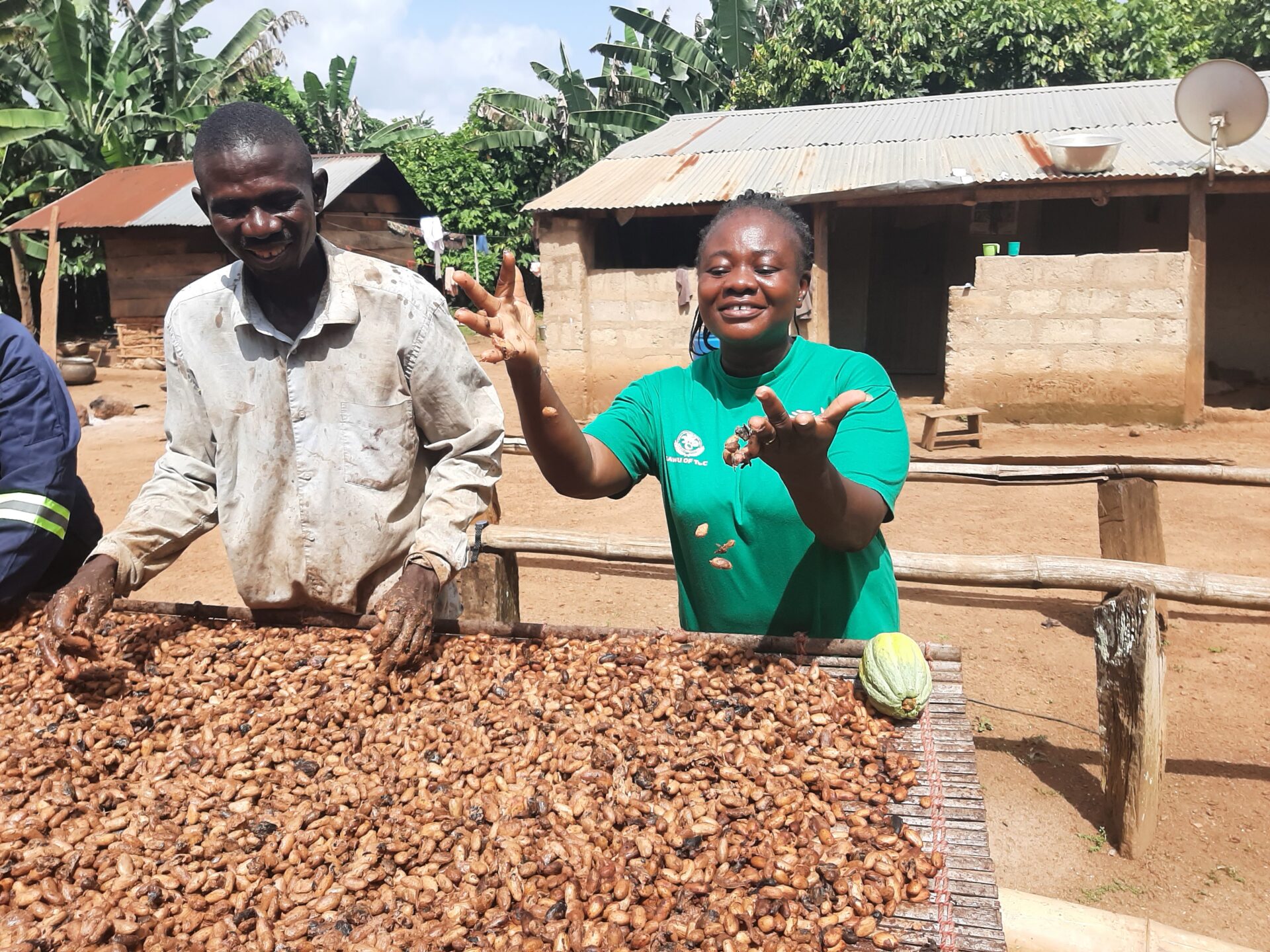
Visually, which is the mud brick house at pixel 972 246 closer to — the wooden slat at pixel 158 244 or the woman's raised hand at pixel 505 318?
the wooden slat at pixel 158 244

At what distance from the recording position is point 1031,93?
44.6 ft

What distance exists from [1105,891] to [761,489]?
2598mm

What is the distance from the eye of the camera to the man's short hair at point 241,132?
6.68 ft

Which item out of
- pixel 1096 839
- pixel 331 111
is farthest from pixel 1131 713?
pixel 331 111

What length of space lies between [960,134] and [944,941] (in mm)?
12301

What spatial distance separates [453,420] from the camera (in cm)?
235

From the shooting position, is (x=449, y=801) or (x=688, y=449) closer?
(x=449, y=801)

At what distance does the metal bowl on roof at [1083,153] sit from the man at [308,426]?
354 inches

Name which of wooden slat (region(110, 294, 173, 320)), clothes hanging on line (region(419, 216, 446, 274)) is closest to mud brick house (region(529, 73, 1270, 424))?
clothes hanging on line (region(419, 216, 446, 274))

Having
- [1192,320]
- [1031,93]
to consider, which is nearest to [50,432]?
[1192,320]

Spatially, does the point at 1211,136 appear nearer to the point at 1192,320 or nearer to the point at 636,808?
the point at 1192,320

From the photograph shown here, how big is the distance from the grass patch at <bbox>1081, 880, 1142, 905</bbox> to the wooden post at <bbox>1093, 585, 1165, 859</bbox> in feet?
0.58

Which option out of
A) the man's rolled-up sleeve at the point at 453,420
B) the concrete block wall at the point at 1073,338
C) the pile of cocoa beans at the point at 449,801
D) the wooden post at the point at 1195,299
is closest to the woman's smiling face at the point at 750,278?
the man's rolled-up sleeve at the point at 453,420

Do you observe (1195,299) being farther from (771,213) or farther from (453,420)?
(453,420)
